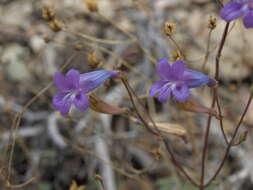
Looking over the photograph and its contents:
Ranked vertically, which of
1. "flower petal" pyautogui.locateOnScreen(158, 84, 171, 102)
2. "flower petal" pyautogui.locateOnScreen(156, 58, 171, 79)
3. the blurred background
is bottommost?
the blurred background

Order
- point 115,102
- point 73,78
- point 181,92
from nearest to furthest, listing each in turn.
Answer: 1. point 181,92
2. point 73,78
3. point 115,102

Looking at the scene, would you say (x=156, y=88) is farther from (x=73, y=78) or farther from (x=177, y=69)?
(x=73, y=78)

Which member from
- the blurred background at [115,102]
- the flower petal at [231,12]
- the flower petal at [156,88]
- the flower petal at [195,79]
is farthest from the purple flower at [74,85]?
the blurred background at [115,102]

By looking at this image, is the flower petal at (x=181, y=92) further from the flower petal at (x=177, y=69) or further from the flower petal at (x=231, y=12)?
the flower petal at (x=231, y=12)

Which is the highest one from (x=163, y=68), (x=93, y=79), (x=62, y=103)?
(x=163, y=68)

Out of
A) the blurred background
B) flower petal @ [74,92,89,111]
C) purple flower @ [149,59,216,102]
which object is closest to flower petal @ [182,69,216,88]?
purple flower @ [149,59,216,102]

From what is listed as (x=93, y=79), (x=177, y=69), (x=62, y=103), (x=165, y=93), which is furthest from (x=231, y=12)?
(x=62, y=103)

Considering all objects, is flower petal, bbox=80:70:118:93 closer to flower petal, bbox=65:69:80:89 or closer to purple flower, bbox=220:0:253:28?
flower petal, bbox=65:69:80:89

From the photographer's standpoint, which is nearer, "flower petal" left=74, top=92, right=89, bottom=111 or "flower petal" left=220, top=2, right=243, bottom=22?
"flower petal" left=220, top=2, right=243, bottom=22
